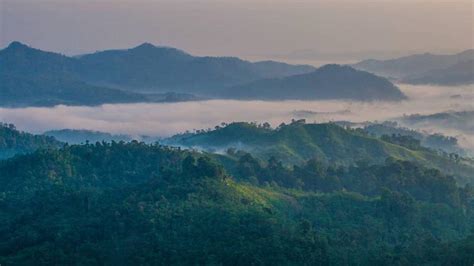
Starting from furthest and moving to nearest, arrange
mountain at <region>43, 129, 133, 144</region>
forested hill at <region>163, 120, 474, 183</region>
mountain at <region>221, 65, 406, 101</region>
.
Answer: mountain at <region>221, 65, 406, 101</region> < mountain at <region>43, 129, 133, 144</region> < forested hill at <region>163, 120, 474, 183</region>

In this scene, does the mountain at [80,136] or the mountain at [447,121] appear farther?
the mountain at [447,121]

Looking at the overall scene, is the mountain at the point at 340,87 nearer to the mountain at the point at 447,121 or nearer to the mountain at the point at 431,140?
the mountain at the point at 447,121

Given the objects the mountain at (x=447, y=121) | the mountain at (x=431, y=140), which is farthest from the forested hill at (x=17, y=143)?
the mountain at (x=447, y=121)

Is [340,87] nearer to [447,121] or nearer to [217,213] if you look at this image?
[447,121]

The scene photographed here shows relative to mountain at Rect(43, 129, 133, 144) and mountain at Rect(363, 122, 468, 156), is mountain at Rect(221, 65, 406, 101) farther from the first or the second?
mountain at Rect(363, 122, 468, 156)

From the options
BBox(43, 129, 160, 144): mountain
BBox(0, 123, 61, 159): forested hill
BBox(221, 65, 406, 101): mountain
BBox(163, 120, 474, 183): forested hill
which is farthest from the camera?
BBox(221, 65, 406, 101): mountain

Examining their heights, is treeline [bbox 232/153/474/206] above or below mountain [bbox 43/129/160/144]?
below

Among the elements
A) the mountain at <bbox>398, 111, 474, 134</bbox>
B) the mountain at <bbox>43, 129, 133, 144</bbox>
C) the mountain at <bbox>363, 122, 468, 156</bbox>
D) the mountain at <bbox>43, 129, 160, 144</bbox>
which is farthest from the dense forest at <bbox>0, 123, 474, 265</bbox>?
the mountain at <bbox>398, 111, 474, 134</bbox>
